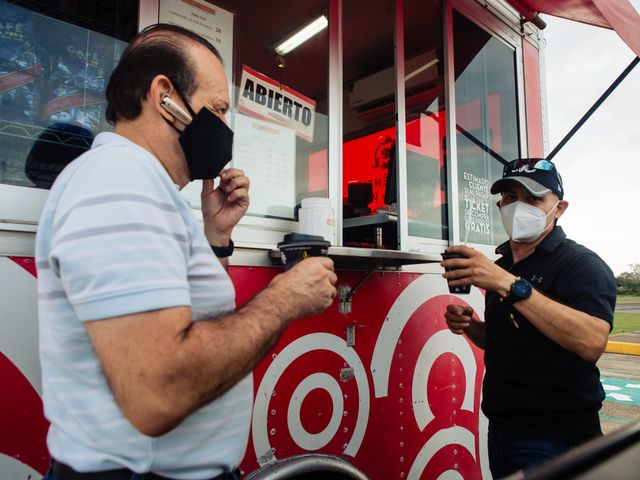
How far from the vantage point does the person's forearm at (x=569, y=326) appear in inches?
62.7

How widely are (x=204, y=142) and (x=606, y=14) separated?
96.0 inches

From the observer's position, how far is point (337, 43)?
2.24 meters

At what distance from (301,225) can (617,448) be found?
4.64 feet

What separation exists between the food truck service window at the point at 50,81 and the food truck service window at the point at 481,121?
219 centimetres

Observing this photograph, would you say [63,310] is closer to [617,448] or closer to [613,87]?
[617,448]

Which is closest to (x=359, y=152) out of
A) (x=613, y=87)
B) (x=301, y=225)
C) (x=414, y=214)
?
(x=414, y=214)

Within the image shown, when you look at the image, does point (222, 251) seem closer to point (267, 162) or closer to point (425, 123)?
point (267, 162)

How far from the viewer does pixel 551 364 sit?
Answer: 5.74 feet

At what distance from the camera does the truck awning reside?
2328 millimetres

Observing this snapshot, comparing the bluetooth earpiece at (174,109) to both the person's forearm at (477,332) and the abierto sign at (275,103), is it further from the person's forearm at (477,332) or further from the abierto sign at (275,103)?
the person's forearm at (477,332)

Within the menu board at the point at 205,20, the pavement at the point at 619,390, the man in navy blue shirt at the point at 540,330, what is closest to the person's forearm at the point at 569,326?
the man in navy blue shirt at the point at 540,330

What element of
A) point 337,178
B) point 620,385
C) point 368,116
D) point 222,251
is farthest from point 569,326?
point 620,385

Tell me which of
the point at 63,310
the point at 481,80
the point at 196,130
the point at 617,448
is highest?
the point at 481,80

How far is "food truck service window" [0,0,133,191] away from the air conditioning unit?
2.05 m
